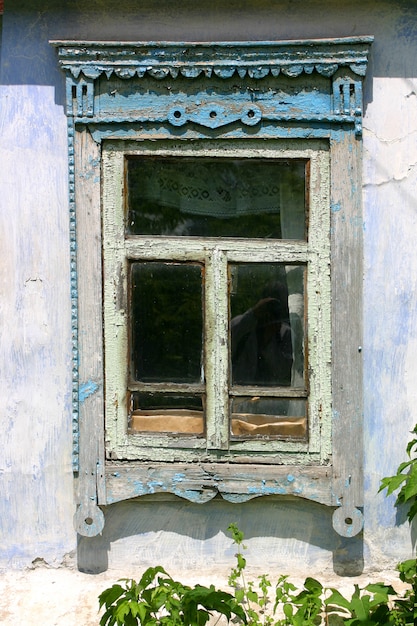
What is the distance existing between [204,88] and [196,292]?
801mm

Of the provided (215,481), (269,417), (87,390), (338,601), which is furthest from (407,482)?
(87,390)

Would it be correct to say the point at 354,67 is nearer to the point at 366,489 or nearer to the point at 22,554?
the point at 366,489

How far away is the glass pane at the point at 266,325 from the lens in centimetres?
328

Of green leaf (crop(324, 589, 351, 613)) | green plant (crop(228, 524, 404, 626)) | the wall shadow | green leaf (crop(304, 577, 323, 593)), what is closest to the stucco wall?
the wall shadow

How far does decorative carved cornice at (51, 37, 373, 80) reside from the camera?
124 inches

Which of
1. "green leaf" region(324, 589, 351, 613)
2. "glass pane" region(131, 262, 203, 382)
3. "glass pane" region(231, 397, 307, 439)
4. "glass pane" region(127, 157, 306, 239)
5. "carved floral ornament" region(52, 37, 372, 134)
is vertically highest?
"carved floral ornament" region(52, 37, 372, 134)

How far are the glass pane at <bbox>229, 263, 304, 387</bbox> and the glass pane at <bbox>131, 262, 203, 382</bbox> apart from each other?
151mm

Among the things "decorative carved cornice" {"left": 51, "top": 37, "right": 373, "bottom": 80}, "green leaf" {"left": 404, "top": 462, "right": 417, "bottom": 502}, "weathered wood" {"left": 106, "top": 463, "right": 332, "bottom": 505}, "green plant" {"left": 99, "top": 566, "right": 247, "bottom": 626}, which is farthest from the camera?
"weathered wood" {"left": 106, "top": 463, "right": 332, "bottom": 505}

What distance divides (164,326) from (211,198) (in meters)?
0.55

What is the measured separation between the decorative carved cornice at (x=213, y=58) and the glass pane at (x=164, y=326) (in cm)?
77

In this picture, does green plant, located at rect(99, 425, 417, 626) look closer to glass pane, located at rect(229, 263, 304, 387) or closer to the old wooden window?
the old wooden window

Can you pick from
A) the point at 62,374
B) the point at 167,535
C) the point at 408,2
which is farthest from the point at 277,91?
the point at 167,535

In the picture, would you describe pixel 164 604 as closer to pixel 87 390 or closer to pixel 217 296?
pixel 87 390

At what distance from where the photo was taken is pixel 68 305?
333cm
